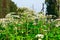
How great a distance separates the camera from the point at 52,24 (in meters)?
3.40

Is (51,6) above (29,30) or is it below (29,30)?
below

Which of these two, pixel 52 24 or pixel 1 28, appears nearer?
pixel 1 28

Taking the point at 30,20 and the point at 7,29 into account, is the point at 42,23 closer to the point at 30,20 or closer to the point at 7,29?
the point at 30,20

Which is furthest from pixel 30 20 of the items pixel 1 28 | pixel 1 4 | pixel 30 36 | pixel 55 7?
pixel 55 7

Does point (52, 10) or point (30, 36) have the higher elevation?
point (30, 36)

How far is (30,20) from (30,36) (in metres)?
0.62

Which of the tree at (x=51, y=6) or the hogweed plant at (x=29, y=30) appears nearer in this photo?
the hogweed plant at (x=29, y=30)

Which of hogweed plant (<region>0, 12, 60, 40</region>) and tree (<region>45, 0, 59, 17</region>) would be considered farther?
tree (<region>45, 0, 59, 17</region>)

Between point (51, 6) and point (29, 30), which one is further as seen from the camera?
point (51, 6)

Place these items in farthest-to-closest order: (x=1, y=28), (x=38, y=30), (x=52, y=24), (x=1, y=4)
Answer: (x=1, y=4), (x=52, y=24), (x=1, y=28), (x=38, y=30)

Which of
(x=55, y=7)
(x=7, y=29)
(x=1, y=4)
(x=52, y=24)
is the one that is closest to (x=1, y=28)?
(x=7, y=29)

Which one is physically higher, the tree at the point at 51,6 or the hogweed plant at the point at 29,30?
the hogweed plant at the point at 29,30

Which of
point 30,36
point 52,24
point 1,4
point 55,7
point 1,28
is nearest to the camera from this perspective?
point 30,36

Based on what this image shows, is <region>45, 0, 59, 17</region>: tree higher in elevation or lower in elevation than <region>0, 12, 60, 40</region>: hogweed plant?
lower
